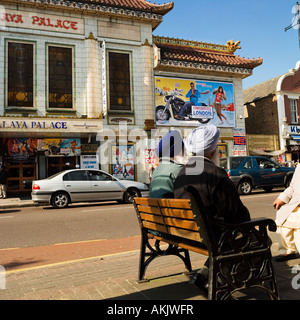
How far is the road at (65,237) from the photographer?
5148 mm

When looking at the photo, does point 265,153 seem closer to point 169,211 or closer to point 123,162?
point 123,162

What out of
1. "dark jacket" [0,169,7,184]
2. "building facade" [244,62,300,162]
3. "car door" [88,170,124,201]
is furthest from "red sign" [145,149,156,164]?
"building facade" [244,62,300,162]

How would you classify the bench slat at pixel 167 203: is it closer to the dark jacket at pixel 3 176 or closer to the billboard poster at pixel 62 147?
the dark jacket at pixel 3 176

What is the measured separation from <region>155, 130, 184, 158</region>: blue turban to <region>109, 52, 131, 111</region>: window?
622 inches

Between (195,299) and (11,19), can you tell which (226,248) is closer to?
(195,299)

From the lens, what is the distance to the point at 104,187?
1314 centimetres

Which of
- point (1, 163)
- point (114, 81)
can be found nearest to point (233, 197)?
point (1, 163)

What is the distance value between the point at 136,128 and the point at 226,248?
55.6ft

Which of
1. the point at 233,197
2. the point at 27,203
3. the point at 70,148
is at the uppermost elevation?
the point at 70,148

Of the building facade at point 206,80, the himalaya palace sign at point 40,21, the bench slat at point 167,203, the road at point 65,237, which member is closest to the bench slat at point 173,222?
the bench slat at point 167,203

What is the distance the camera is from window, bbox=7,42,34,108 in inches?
673

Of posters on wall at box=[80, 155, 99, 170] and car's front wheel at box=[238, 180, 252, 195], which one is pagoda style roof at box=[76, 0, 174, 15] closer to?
posters on wall at box=[80, 155, 99, 170]

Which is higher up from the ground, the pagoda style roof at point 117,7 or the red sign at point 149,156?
the pagoda style roof at point 117,7
